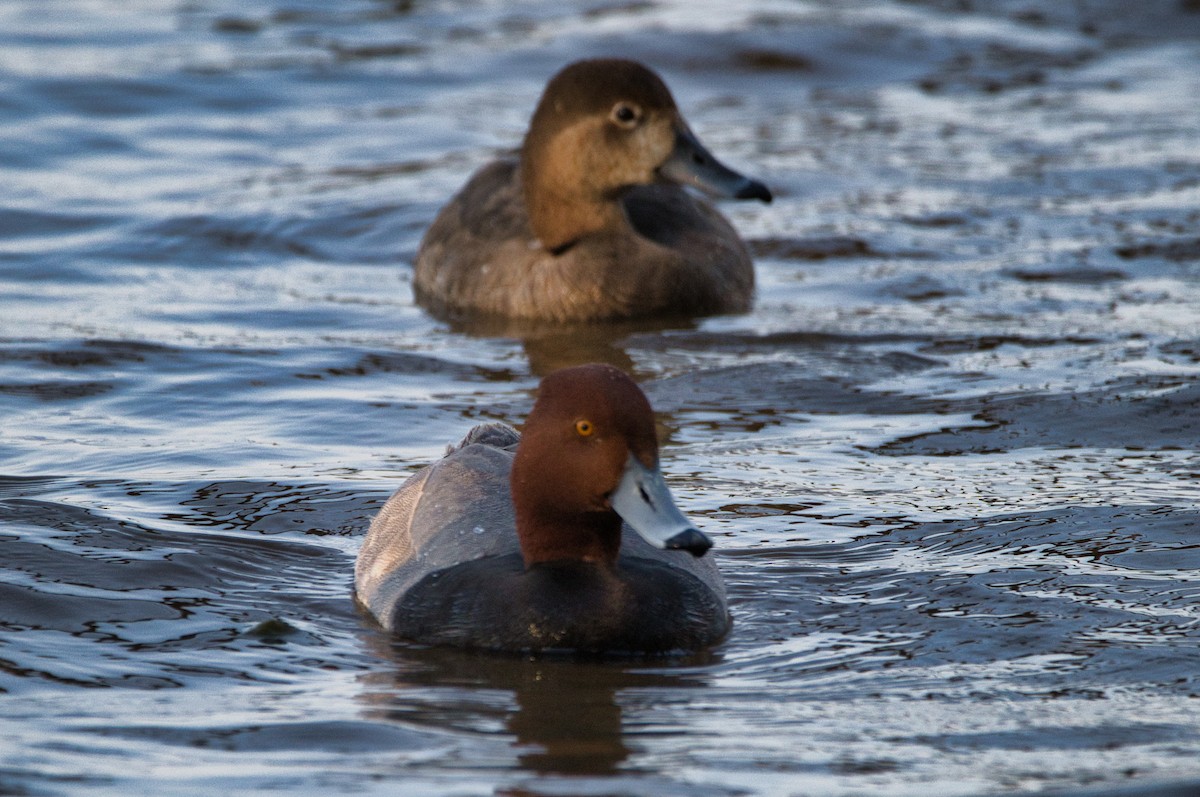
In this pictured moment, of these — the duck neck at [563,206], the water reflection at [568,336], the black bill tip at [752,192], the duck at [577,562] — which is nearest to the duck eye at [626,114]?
the duck neck at [563,206]

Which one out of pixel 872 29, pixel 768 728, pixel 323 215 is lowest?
pixel 768 728

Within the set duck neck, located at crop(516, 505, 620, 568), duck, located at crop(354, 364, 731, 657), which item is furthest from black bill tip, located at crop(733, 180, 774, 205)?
duck neck, located at crop(516, 505, 620, 568)

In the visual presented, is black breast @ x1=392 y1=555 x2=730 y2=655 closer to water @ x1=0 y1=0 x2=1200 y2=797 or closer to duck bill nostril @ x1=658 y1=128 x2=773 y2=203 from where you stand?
water @ x1=0 y1=0 x2=1200 y2=797

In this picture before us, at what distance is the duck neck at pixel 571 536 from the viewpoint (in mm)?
5816

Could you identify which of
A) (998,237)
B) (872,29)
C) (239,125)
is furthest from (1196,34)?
(239,125)

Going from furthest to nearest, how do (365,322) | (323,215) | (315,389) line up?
(323,215) → (365,322) → (315,389)

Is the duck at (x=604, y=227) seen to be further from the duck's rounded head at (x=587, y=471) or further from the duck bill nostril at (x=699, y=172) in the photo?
the duck's rounded head at (x=587, y=471)

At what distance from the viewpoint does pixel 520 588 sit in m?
5.79

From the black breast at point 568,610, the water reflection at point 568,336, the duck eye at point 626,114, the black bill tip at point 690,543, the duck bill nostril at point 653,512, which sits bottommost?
the black breast at point 568,610

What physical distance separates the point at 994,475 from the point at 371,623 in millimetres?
2766

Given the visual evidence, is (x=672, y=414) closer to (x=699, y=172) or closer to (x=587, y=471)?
(x=699, y=172)

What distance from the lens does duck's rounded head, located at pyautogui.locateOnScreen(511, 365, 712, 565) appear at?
567 centimetres

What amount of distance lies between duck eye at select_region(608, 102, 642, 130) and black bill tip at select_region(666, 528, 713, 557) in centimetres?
539

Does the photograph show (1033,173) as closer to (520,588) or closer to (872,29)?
(872,29)
